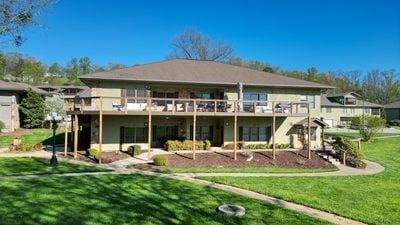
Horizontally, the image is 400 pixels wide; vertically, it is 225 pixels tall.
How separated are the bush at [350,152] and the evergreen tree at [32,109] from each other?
33088mm

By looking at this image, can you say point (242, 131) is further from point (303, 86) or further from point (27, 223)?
point (27, 223)

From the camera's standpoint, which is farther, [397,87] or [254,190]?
[397,87]

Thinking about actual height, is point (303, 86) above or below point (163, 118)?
above

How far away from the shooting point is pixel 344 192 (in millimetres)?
17219

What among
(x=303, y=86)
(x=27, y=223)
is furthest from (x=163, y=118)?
(x=27, y=223)

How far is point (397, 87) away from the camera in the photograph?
323 ft

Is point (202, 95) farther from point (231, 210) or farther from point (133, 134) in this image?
point (231, 210)

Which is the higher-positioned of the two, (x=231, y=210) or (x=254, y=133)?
(x=254, y=133)

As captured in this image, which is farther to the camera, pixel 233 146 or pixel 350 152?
pixel 233 146

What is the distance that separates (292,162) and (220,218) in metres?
15.6

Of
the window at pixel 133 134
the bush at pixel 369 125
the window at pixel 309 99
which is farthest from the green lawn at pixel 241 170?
the bush at pixel 369 125

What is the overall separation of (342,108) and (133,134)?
155ft

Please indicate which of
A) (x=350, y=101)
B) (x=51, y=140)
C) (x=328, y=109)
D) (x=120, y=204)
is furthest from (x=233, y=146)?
(x=350, y=101)

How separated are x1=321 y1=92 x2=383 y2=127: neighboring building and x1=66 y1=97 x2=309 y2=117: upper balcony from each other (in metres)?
35.8
